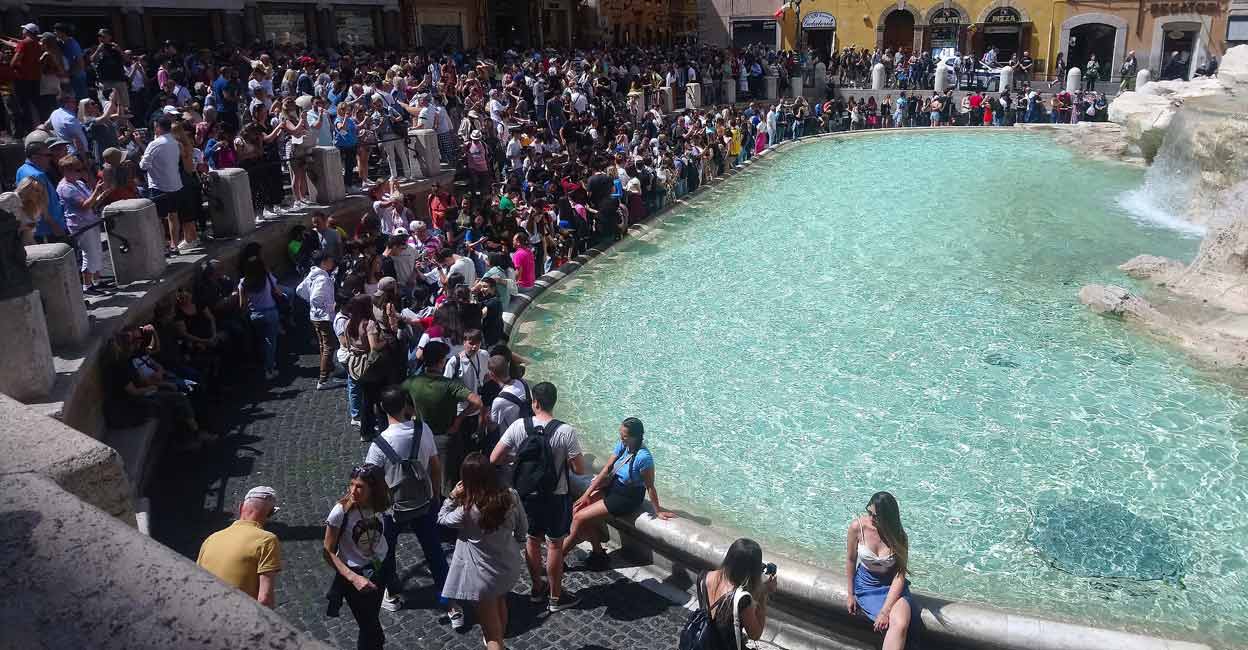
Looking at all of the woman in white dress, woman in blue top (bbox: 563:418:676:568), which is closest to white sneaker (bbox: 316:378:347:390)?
woman in blue top (bbox: 563:418:676:568)

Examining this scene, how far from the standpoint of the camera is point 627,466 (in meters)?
6.42

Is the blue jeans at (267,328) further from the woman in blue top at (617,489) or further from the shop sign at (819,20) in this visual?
the shop sign at (819,20)

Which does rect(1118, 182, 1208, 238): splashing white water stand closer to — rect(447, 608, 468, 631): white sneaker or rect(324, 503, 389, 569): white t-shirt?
rect(447, 608, 468, 631): white sneaker

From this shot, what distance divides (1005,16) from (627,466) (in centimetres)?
3949

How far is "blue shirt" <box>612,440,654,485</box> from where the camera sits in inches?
252

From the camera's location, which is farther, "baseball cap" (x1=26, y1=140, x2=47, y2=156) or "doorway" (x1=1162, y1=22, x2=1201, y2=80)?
"doorway" (x1=1162, y1=22, x2=1201, y2=80)

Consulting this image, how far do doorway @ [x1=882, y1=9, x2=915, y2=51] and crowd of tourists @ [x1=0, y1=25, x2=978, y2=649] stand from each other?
24.2m

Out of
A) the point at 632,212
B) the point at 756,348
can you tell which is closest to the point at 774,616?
the point at 756,348

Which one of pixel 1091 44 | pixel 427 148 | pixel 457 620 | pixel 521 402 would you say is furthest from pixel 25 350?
pixel 1091 44

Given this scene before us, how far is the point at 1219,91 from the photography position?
65.0 ft

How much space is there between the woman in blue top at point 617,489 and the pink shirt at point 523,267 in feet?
18.7

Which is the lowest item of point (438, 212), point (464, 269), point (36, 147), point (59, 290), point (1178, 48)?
point (464, 269)

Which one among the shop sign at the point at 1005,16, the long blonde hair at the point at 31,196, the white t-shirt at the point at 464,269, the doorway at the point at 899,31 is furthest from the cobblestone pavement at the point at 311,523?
the doorway at the point at 899,31

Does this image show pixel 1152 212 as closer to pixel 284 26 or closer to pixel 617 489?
pixel 617 489
